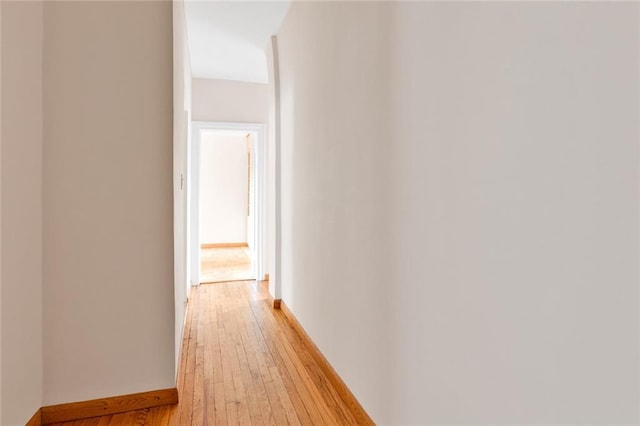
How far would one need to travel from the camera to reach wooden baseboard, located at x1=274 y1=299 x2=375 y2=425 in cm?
180

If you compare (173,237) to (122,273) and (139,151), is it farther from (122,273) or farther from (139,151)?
(139,151)

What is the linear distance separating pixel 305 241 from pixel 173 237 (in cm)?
98

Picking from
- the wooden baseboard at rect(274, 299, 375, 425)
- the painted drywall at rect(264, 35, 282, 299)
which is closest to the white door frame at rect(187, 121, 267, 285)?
the painted drywall at rect(264, 35, 282, 299)

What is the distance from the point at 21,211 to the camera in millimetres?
1633

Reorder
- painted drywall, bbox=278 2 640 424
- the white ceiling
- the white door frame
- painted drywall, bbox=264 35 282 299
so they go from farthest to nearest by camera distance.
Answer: the white door frame < painted drywall, bbox=264 35 282 299 < the white ceiling < painted drywall, bbox=278 2 640 424

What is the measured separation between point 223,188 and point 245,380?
5813 millimetres

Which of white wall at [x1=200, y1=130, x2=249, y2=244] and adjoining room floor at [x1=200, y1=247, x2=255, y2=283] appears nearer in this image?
adjoining room floor at [x1=200, y1=247, x2=255, y2=283]

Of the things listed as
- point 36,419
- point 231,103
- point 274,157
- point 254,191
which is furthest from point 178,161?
point 231,103

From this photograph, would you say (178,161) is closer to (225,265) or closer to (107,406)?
(107,406)

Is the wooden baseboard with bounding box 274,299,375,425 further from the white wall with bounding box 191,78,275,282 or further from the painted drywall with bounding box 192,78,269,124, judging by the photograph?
the painted drywall with bounding box 192,78,269,124

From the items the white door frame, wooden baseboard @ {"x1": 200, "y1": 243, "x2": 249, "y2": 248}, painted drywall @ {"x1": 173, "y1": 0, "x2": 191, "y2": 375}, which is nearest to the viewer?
painted drywall @ {"x1": 173, "y1": 0, "x2": 191, "y2": 375}

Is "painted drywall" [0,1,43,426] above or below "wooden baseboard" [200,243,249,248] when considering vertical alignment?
above

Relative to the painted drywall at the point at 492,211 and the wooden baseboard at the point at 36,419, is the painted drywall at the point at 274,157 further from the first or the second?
the wooden baseboard at the point at 36,419

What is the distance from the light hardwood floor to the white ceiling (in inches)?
98.0
